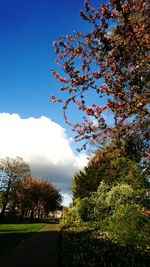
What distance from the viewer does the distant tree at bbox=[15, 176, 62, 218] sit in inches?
2279

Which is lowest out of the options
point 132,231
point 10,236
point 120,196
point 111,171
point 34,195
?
point 10,236

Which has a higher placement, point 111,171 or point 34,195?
point 34,195

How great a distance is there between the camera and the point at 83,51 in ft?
23.7

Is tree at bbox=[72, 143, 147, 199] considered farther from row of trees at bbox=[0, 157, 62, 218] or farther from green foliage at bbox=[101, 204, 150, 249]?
row of trees at bbox=[0, 157, 62, 218]

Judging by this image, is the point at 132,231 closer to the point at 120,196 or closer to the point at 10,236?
the point at 10,236

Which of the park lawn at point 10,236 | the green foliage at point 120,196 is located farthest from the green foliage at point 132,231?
the green foliage at point 120,196

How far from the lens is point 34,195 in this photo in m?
59.1

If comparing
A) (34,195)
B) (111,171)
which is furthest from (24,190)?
(111,171)

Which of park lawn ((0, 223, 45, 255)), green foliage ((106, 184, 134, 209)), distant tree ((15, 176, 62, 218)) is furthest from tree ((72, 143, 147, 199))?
distant tree ((15, 176, 62, 218))

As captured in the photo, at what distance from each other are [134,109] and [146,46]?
1433 mm

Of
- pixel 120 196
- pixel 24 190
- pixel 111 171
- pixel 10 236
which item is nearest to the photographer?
pixel 10 236

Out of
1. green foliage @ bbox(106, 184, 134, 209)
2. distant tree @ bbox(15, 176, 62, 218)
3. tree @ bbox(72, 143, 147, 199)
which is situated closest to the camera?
tree @ bbox(72, 143, 147, 199)

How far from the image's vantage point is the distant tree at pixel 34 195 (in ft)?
190

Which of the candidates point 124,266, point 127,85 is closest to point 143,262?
point 124,266
